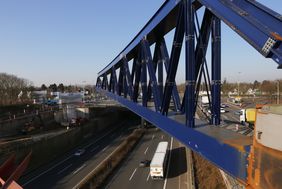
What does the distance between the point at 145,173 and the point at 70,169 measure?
1186cm

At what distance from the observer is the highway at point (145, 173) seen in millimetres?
34281

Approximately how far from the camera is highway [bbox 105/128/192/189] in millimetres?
34281

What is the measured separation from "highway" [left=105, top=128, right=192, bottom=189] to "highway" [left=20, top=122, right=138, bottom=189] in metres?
4.73

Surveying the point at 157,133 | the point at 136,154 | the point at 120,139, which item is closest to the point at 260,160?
the point at 136,154

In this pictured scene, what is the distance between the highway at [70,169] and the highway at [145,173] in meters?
4.73

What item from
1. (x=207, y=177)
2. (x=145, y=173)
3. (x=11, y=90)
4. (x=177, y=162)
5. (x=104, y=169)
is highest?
(x=11, y=90)

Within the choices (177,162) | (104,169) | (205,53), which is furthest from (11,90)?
(205,53)

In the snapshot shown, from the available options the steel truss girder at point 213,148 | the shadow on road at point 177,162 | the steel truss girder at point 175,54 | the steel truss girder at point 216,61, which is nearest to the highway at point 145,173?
the shadow on road at point 177,162

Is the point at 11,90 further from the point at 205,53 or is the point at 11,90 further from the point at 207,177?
the point at 205,53

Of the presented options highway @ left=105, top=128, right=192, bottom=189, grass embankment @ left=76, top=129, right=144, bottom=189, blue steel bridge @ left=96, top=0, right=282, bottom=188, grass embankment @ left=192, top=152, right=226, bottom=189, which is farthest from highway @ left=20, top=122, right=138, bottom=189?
blue steel bridge @ left=96, top=0, right=282, bottom=188

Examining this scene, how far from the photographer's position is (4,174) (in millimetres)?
17688

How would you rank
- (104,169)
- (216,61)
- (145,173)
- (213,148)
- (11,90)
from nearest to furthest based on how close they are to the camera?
(213,148) < (216,61) < (145,173) < (104,169) < (11,90)

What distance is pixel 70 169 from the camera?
1718 inches

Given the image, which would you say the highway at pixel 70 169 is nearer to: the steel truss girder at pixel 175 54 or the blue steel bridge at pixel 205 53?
the blue steel bridge at pixel 205 53
